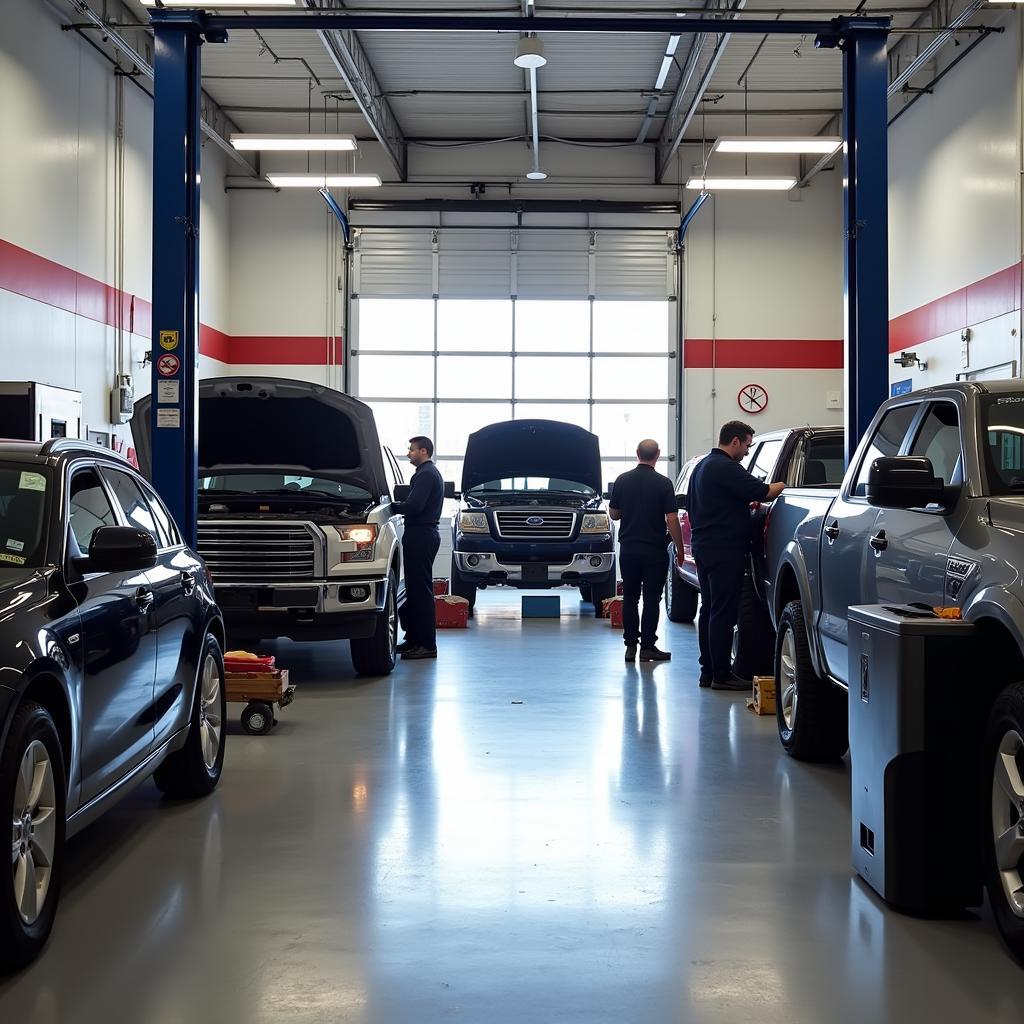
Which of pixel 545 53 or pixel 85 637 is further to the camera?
pixel 545 53

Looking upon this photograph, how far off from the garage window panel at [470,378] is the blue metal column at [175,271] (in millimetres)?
11774

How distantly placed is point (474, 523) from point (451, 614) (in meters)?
1.03

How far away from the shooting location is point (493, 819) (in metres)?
4.96

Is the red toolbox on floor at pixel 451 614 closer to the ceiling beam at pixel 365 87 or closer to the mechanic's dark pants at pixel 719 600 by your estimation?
the mechanic's dark pants at pixel 719 600

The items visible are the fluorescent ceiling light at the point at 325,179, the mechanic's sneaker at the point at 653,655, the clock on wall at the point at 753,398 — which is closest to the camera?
the mechanic's sneaker at the point at 653,655

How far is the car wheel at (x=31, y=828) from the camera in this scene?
10.2 feet

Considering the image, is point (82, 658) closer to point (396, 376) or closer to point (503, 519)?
point (503, 519)

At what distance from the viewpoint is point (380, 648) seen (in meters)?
8.73

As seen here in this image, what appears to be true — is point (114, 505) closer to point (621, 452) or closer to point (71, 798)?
point (71, 798)

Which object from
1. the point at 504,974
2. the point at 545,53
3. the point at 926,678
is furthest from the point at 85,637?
the point at 545,53

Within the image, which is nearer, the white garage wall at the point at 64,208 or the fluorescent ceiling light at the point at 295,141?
the white garage wall at the point at 64,208

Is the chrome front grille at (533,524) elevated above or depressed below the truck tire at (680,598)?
above

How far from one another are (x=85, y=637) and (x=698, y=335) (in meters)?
16.9

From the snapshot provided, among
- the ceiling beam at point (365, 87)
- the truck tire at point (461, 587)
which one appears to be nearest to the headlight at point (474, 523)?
the truck tire at point (461, 587)
